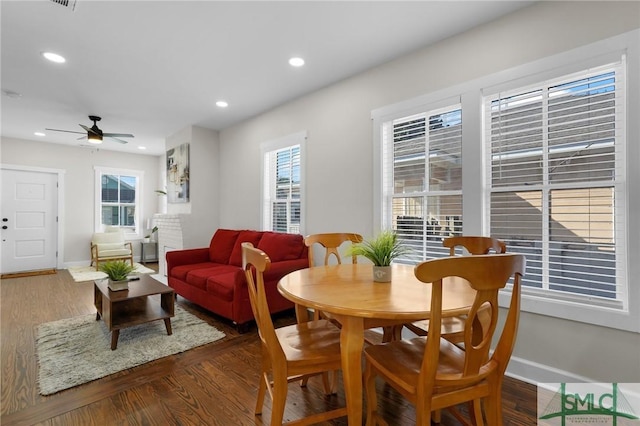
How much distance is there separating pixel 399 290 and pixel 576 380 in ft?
4.82

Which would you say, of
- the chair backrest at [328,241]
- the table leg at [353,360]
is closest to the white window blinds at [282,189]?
the chair backrest at [328,241]

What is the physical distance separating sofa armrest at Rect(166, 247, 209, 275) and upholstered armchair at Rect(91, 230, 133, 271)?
2.97 meters

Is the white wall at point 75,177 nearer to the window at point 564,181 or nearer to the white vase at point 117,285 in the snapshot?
the white vase at point 117,285

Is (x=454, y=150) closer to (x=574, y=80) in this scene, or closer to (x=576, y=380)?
(x=574, y=80)

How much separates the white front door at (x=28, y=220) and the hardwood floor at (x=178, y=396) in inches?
169

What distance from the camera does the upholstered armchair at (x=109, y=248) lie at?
612 cm

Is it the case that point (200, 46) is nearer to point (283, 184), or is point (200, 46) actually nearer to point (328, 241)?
point (283, 184)

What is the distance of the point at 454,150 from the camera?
8.23 feet

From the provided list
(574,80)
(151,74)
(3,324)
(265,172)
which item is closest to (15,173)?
(3,324)

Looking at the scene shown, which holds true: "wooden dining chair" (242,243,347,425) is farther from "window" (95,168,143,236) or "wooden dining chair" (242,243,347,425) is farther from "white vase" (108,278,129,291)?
"window" (95,168,143,236)

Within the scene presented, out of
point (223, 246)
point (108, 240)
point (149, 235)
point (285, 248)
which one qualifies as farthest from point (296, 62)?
point (149, 235)

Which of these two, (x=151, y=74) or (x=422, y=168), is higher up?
(x=151, y=74)

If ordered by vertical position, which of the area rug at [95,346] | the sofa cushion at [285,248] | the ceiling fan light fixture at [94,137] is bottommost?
the area rug at [95,346]

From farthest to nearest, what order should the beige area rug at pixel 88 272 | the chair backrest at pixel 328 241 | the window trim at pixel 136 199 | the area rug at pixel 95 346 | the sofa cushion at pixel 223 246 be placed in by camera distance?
1. the window trim at pixel 136 199
2. the beige area rug at pixel 88 272
3. the sofa cushion at pixel 223 246
4. the chair backrest at pixel 328 241
5. the area rug at pixel 95 346
